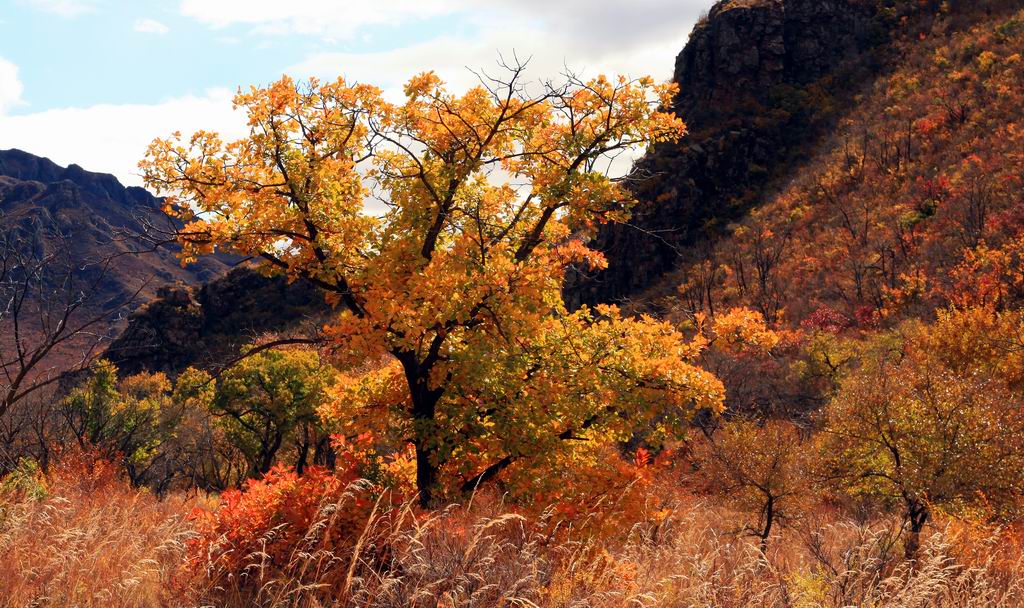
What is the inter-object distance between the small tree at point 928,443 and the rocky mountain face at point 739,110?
4708cm

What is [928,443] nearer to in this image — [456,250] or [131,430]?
[456,250]

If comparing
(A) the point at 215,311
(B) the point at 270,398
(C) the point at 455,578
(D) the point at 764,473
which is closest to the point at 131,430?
(B) the point at 270,398

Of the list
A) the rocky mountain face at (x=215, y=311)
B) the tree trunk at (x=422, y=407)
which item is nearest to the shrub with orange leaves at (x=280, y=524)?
the tree trunk at (x=422, y=407)

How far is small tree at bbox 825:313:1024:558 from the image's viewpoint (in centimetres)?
1284

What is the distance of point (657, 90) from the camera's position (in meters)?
8.77

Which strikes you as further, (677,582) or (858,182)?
(858,182)

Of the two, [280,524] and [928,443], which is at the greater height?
[280,524]

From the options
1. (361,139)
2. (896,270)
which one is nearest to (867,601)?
(361,139)

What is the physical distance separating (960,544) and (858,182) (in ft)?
187

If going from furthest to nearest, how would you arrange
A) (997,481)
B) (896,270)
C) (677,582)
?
(896,270), (997,481), (677,582)

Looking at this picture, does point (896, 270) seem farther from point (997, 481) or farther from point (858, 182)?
point (997, 481)

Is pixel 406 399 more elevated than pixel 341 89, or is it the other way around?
pixel 341 89

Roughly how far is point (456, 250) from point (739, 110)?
251ft

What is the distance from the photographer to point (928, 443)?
1356cm
